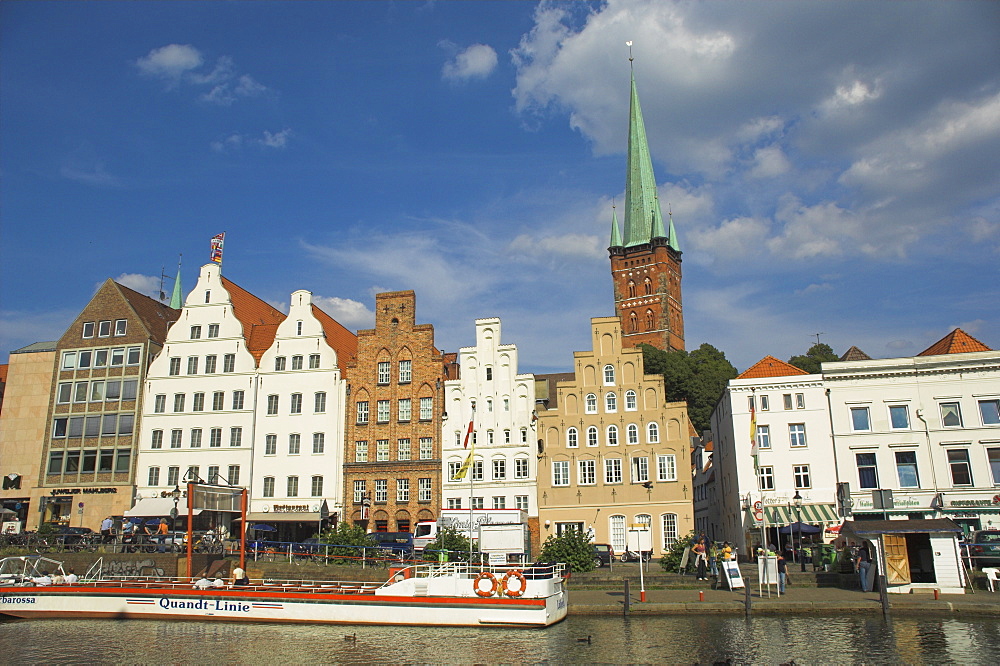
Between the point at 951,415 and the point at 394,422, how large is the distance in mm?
35040

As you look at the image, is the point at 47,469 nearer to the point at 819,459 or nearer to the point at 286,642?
the point at 286,642

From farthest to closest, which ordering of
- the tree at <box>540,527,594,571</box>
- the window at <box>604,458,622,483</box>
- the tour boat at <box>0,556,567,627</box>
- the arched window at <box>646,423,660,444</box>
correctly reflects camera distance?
1. the window at <box>604,458,622,483</box>
2. the arched window at <box>646,423,660,444</box>
3. the tree at <box>540,527,594,571</box>
4. the tour boat at <box>0,556,567,627</box>

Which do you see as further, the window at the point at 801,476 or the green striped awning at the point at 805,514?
the window at the point at 801,476

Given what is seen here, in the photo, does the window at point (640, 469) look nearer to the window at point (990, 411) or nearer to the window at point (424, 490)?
the window at point (424, 490)

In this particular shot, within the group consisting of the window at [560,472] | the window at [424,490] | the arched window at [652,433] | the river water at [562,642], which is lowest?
the river water at [562,642]

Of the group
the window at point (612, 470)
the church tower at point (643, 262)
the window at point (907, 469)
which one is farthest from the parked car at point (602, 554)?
the church tower at point (643, 262)

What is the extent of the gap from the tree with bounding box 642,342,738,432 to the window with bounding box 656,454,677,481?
3659 cm

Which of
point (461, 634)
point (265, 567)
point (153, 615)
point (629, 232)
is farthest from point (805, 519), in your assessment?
point (629, 232)

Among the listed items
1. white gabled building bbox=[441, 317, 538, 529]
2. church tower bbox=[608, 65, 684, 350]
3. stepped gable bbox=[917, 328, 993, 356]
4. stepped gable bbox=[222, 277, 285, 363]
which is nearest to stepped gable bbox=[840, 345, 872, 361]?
stepped gable bbox=[917, 328, 993, 356]

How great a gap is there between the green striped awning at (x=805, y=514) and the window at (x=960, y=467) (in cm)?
703

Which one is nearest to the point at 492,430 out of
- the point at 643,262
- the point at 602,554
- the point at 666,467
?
the point at 666,467

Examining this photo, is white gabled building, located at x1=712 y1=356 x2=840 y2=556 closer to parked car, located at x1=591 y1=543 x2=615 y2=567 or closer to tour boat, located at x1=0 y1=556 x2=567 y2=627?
parked car, located at x1=591 y1=543 x2=615 y2=567

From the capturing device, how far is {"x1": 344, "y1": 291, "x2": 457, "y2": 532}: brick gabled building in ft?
175

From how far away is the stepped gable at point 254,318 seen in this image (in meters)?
60.1
